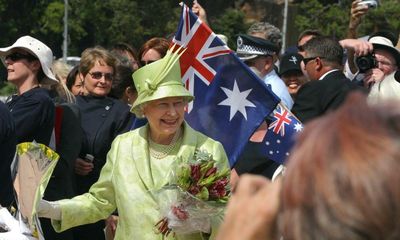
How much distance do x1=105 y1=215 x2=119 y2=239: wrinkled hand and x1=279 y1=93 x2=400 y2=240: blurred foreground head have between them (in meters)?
4.77

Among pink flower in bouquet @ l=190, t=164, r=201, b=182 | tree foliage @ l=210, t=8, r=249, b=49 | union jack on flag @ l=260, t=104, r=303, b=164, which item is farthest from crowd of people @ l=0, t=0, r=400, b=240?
tree foliage @ l=210, t=8, r=249, b=49

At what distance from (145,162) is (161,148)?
0.14 m

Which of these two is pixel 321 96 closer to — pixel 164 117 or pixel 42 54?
pixel 164 117

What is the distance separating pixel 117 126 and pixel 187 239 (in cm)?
228

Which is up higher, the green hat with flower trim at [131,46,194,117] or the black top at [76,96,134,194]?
the green hat with flower trim at [131,46,194,117]

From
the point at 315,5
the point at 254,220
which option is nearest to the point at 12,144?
the point at 254,220

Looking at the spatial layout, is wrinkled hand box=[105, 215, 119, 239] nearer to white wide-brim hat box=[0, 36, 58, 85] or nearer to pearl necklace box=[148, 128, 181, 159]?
white wide-brim hat box=[0, 36, 58, 85]

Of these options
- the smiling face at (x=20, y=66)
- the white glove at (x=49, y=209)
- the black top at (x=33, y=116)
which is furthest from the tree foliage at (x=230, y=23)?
the white glove at (x=49, y=209)

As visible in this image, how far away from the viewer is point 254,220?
5.30 ft

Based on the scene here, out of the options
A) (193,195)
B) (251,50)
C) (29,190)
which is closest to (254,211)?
(193,195)

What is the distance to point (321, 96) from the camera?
5.90 meters

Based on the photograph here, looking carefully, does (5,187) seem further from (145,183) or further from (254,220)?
(254,220)

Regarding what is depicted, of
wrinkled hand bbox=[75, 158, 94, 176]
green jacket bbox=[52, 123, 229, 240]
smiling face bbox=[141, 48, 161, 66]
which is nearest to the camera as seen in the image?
green jacket bbox=[52, 123, 229, 240]

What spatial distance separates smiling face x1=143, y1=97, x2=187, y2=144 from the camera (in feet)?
15.1
